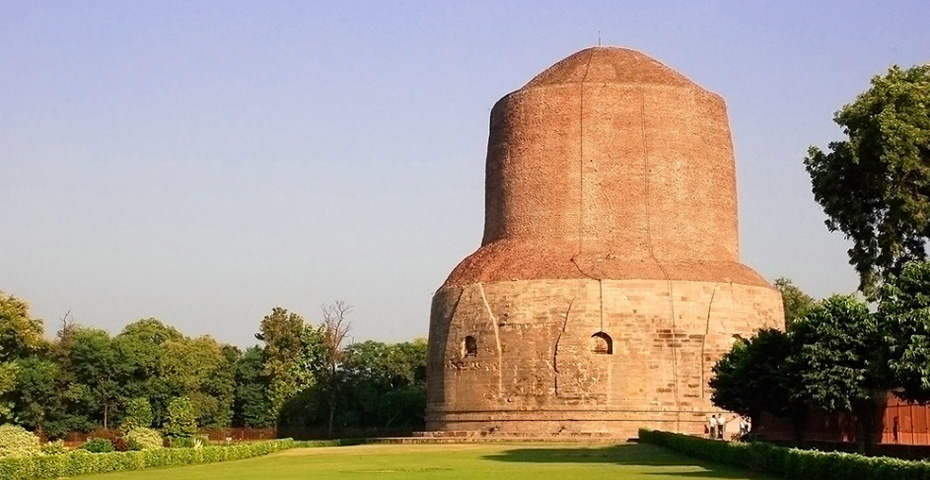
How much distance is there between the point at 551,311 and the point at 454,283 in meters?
3.55

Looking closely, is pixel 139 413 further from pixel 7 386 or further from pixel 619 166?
pixel 619 166

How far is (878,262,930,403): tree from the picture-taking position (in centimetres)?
1700

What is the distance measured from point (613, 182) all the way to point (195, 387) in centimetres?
2119

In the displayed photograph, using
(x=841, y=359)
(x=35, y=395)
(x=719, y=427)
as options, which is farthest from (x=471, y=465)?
(x=35, y=395)

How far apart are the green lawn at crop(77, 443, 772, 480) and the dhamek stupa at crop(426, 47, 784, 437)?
2578 mm

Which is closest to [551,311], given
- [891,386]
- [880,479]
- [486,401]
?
[486,401]

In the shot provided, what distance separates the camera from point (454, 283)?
111 ft

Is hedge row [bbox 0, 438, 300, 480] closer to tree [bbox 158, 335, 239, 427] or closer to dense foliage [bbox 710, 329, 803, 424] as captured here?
dense foliage [bbox 710, 329, 803, 424]

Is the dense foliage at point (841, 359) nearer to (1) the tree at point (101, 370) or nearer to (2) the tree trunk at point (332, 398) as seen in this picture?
(2) the tree trunk at point (332, 398)

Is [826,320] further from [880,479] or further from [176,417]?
[176,417]

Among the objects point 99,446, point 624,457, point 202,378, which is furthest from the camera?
point 202,378

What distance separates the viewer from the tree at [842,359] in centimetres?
2031

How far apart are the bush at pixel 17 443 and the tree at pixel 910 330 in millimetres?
13975

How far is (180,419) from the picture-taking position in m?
44.4
